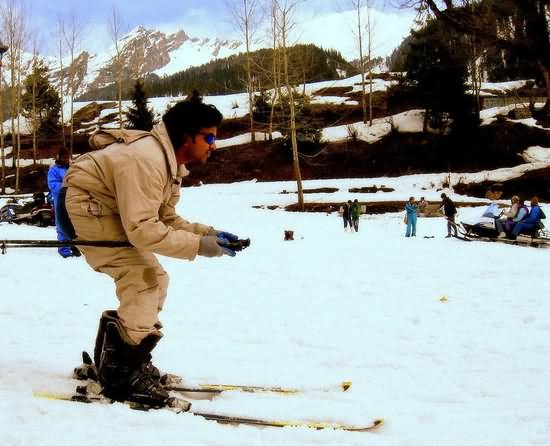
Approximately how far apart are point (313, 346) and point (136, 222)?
265cm

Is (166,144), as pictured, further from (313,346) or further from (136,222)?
(313,346)

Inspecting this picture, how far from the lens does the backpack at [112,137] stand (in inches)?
120


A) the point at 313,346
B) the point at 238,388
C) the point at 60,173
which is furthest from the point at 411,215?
the point at 238,388

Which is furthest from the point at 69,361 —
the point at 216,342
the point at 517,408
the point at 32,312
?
the point at 517,408

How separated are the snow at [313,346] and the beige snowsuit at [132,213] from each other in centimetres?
65

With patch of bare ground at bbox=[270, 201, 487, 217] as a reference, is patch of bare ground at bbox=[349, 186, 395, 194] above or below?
above

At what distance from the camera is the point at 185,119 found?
312 centimetres

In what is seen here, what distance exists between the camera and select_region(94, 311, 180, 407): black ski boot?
3.22 meters

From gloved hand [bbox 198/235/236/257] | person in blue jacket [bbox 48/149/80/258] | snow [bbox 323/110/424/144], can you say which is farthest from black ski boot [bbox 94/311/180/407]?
snow [bbox 323/110/424/144]

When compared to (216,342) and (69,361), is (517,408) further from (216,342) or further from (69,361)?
(69,361)

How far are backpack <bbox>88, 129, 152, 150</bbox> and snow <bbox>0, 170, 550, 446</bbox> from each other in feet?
5.16

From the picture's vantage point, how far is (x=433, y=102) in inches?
1415

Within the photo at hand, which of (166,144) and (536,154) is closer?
(166,144)

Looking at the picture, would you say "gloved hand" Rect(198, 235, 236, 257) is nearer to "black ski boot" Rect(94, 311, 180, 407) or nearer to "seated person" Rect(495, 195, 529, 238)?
"black ski boot" Rect(94, 311, 180, 407)
